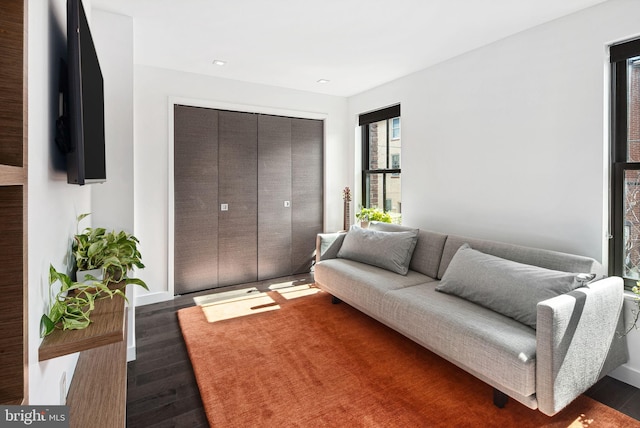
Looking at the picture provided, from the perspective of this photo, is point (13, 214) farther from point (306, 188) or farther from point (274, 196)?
point (306, 188)

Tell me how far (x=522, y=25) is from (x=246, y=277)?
372cm

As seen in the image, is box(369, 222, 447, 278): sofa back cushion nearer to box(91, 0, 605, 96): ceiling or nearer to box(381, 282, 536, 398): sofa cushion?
box(381, 282, 536, 398): sofa cushion

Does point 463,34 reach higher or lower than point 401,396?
higher

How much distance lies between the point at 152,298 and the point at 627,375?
399 centimetres

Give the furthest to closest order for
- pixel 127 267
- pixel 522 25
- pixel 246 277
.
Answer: pixel 246 277 → pixel 522 25 → pixel 127 267

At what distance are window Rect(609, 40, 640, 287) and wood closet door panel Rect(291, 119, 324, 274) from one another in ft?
10.3

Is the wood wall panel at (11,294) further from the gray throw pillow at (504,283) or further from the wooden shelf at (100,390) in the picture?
the gray throw pillow at (504,283)

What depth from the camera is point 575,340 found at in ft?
5.78

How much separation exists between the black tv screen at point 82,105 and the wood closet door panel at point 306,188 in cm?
282

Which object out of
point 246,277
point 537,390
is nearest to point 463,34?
point 537,390

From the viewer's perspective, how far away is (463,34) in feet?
9.33

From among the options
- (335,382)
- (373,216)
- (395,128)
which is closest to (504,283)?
(335,382)

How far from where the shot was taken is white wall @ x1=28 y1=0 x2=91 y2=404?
0.95 meters

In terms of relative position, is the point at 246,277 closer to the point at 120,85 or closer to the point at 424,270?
the point at 424,270
